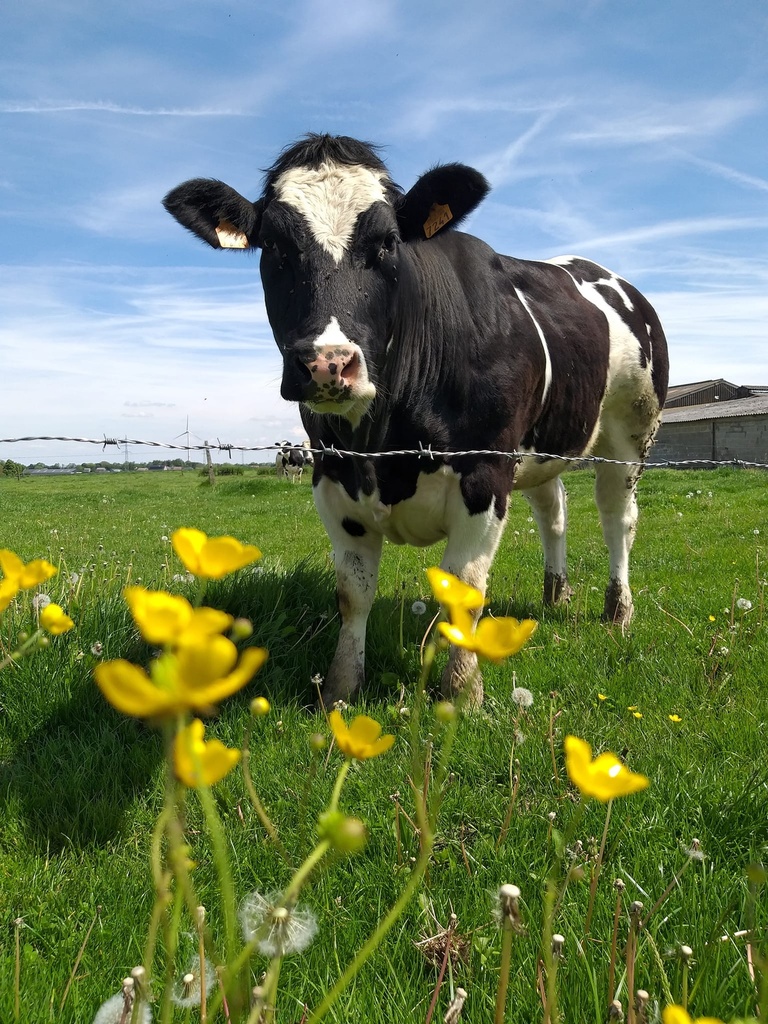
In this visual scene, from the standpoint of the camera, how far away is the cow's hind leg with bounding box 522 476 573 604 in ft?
20.7

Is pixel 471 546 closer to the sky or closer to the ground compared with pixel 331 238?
closer to the ground

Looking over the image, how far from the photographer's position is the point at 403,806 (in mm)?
2619

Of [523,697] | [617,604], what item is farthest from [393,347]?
[617,604]

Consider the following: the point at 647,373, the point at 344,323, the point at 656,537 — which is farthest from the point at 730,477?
the point at 344,323

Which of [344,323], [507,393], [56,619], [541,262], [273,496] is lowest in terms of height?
[273,496]

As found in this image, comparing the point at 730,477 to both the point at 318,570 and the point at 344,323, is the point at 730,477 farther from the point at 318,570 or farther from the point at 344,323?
the point at 344,323

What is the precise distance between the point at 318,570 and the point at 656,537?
5723mm

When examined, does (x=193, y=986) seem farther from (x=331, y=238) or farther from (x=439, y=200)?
(x=439, y=200)

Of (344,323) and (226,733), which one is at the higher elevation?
(344,323)

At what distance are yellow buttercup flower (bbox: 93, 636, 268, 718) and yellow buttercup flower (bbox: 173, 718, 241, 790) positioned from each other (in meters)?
0.08

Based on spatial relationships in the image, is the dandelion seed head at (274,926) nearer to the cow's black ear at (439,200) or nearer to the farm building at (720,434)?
the cow's black ear at (439,200)

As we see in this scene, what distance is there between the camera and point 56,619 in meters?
1.19

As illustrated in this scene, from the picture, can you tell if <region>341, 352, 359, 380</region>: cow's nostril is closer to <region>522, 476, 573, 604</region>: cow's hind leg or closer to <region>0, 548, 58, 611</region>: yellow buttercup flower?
<region>0, 548, 58, 611</region>: yellow buttercup flower

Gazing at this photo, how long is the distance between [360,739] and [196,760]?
0.28 metres
